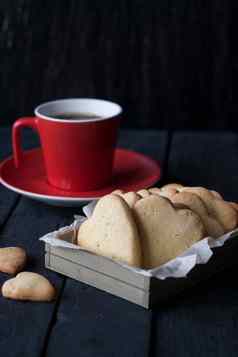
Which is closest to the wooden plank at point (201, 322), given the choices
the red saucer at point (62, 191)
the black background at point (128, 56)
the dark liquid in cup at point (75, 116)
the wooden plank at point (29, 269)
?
the wooden plank at point (29, 269)

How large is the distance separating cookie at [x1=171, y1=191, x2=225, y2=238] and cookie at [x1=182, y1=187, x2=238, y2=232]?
1 cm

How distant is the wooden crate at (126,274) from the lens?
0.70 m

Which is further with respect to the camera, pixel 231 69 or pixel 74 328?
pixel 231 69

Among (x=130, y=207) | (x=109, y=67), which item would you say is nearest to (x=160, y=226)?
(x=130, y=207)

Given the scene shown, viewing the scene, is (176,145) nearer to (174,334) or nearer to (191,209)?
(191,209)

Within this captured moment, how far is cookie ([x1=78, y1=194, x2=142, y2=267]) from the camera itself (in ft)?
2.35

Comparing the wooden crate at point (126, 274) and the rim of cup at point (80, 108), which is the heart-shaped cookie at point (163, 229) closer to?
the wooden crate at point (126, 274)

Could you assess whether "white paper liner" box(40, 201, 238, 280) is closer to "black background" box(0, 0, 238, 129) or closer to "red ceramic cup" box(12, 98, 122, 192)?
"red ceramic cup" box(12, 98, 122, 192)

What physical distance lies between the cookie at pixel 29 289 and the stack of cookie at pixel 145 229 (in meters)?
0.06

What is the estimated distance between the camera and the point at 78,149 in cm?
100

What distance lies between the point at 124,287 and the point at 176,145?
61 centimetres

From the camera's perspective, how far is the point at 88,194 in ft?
3.24

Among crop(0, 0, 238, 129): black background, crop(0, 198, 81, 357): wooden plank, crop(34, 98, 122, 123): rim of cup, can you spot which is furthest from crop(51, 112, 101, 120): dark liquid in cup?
crop(0, 0, 238, 129): black background

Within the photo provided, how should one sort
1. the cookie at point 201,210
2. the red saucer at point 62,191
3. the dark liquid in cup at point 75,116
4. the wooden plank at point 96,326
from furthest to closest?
the dark liquid in cup at point 75,116, the red saucer at point 62,191, the cookie at point 201,210, the wooden plank at point 96,326
